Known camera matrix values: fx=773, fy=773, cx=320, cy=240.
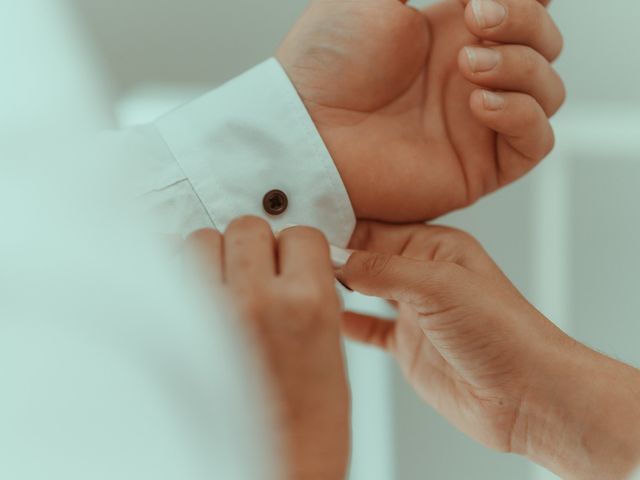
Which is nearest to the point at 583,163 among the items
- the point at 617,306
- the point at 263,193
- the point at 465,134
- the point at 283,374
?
the point at 617,306

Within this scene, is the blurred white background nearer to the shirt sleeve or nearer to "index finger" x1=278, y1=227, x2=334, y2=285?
the shirt sleeve

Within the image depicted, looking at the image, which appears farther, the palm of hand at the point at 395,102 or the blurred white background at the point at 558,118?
the blurred white background at the point at 558,118

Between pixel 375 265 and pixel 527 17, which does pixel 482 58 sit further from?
pixel 375 265

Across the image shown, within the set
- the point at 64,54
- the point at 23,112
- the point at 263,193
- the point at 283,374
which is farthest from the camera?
the point at 64,54

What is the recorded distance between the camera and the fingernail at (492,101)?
421 mm

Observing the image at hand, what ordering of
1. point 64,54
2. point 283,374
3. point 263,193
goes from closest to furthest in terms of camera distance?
point 283,374 < point 263,193 < point 64,54

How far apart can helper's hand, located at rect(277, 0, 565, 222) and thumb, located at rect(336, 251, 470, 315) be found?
90 mm

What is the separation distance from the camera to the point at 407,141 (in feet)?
1.48

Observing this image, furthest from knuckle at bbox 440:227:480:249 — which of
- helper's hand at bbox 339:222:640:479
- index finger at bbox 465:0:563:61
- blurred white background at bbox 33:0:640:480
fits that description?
blurred white background at bbox 33:0:640:480

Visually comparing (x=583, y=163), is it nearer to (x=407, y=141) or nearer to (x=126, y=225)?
(x=407, y=141)

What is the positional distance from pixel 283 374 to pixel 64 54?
0.45 meters

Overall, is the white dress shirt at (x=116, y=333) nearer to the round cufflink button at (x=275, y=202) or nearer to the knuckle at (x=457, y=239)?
the round cufflink button at (x=275, y=202)

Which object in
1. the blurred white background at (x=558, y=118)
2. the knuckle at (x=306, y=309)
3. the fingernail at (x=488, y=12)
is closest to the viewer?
the knuckle at (x=306, y=309)

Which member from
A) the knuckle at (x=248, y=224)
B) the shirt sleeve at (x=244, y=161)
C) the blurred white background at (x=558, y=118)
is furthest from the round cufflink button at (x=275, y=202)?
the blurred white background at (x=558, y=118)
